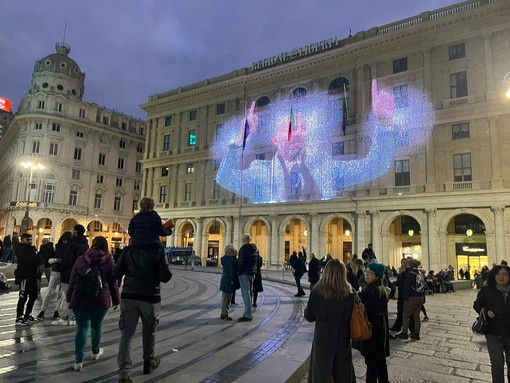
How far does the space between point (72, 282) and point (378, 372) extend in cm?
437

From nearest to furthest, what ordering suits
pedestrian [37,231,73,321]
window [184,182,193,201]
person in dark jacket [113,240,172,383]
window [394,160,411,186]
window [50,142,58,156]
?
person in dark jacket [113,240,172,383], pedestrian [37,231,73,321], window [394,160,411,186], window [184,182,193,201], window [50,142,58,156]

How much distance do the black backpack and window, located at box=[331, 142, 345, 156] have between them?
31599mm

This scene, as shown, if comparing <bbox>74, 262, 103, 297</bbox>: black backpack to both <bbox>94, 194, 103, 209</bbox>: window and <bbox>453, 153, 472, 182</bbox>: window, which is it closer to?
<bbox>453, 153, 472, 182</bbox>: window

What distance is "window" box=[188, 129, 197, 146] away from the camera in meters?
46.8

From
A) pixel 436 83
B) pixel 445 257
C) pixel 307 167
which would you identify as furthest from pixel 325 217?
pixel 436 83

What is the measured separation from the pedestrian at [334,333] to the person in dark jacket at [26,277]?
21.6 ft

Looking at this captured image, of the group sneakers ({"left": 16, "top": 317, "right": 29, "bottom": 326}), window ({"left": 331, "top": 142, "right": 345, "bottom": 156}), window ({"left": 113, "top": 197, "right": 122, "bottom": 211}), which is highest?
window ({"left": 331, "top": 142, "right": 345, "bottom": 156})

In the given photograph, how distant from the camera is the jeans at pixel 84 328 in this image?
5117 mm

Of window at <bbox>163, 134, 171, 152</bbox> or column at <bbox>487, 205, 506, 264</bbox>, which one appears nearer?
column at <bbox>487, 205, 506, 264</bbox>

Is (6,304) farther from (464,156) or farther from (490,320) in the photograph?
(464,156)

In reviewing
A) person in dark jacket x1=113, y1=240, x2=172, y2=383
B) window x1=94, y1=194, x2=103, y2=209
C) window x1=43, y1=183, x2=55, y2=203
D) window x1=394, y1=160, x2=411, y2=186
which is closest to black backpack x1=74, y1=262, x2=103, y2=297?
person in dark jacket x1=113, y1=240, x2=172, y2=383

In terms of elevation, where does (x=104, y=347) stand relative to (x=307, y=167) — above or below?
below

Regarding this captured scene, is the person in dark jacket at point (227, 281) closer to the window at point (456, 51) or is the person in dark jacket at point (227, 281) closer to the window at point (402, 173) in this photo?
the window at point (402, 173)

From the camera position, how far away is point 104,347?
6.41 meters
